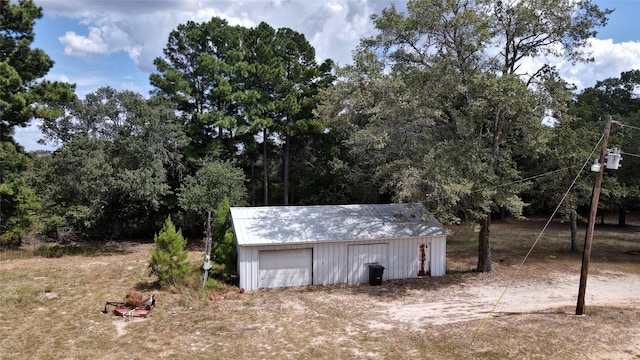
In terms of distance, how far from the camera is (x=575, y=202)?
22109 mm

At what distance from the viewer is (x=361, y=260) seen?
17.3 meters

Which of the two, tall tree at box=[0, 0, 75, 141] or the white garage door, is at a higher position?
tall tree at box=[0, 0, 75, 141]

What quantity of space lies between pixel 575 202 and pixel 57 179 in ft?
94.4

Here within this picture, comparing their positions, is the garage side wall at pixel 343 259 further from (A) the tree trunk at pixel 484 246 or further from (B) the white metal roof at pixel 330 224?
(A) the tree trunk at pixel 484 246

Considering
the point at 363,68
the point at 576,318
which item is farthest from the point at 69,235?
the point at 576,318

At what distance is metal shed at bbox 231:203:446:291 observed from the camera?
16.4m

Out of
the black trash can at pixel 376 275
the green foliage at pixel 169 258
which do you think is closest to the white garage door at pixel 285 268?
the black trash can at pixel 376 275

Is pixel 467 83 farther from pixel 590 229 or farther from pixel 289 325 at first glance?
pixel 289 325

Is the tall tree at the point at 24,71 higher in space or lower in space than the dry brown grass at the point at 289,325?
higher

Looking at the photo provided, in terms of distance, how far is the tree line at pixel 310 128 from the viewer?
16.4 metres

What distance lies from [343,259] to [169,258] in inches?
260

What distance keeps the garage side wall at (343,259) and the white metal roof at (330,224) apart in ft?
0.88

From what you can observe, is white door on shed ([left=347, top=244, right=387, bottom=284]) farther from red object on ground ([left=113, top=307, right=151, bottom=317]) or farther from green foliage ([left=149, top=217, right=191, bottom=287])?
red object on ground ([left=113, top=307, right=151, bottom=317])

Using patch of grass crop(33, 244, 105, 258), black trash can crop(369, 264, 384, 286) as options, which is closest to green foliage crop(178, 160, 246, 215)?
patch of grass crop(33, 244, 105, 258)
